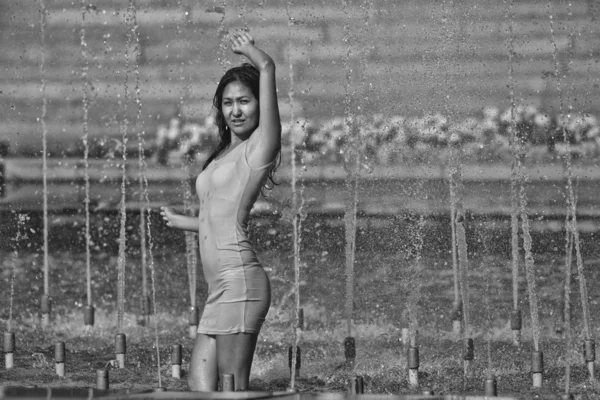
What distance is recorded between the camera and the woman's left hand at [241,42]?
497 centimetres

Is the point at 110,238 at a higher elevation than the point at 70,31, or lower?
lower

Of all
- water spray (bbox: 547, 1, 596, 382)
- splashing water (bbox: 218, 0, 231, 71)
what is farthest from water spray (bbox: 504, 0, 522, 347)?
splashing water (bbox: 218, 0, 231, 71)

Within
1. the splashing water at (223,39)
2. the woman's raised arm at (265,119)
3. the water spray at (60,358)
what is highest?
the splashing water at (223,39)

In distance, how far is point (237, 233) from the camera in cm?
489

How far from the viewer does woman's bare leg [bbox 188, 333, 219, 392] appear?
4.84m

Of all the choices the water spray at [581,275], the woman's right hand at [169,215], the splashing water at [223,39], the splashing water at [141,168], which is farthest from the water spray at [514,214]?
the woman's right hand at [169,215]

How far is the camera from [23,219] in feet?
65.4

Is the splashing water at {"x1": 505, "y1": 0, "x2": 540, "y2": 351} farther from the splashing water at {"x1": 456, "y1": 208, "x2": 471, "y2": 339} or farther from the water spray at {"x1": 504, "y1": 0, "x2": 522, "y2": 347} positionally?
the splashing water at {"x1": 456, "y1": 208, "x2": 471, "y2": 339}

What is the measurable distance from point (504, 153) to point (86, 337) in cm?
1078

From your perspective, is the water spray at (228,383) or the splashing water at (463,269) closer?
the water spray at (228,383)

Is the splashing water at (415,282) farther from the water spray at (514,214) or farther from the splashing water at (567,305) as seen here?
the splashing water at (567,305)

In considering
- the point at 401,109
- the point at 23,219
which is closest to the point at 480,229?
the point at 401,109

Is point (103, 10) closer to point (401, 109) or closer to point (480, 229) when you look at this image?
point (401, 109)

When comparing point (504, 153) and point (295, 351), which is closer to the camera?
point (295, 351)
